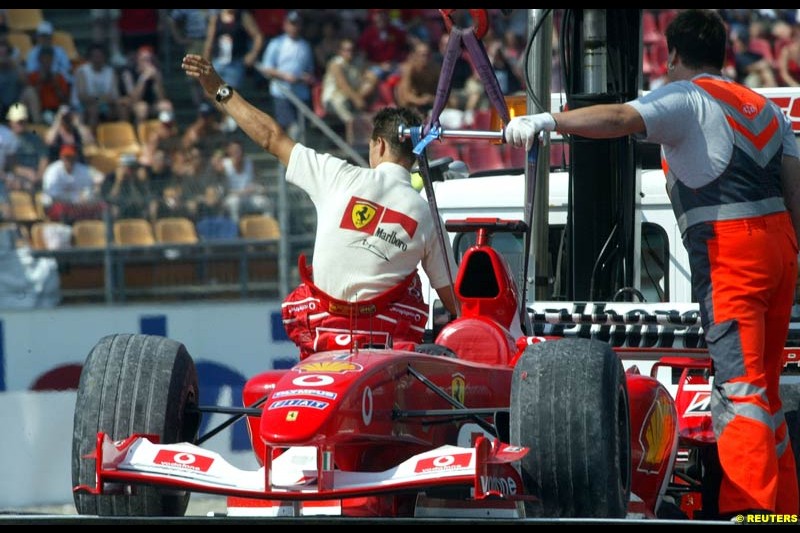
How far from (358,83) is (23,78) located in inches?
132

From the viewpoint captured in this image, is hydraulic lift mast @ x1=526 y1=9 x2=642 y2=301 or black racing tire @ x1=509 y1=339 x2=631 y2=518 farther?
hydraulic lift mast @ x1=526 y1=9 x2=642 y2=301

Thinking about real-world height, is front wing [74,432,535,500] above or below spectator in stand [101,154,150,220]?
below

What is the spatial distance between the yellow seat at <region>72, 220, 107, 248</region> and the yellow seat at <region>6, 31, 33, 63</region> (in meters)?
3.71

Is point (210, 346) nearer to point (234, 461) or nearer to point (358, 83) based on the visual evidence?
point (234, 461)

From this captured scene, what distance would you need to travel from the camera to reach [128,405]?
16.1 ft

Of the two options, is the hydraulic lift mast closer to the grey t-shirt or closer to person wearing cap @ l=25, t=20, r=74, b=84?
the grey t-shirt

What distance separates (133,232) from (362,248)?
250 inches

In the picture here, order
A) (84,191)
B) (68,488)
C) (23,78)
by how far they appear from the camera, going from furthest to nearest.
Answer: (23,78)
(84,191)
(68,488)

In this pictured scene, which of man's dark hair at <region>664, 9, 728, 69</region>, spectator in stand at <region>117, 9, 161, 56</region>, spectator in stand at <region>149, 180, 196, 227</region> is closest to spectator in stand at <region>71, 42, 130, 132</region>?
spectator in stand at <region>117, 9, 161, 56</region>

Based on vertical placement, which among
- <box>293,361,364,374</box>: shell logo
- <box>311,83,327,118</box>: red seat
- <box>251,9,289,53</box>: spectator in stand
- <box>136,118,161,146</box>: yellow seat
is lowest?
<box>293,361,364,374</box>: shell logo

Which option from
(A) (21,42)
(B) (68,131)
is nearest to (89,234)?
(B) (68,131)

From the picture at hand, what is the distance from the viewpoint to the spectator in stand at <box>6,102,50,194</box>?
39.5ft
